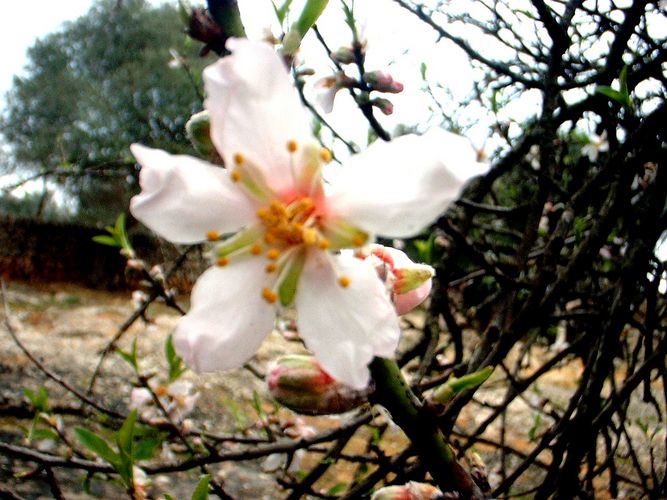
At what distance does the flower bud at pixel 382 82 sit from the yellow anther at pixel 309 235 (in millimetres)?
612

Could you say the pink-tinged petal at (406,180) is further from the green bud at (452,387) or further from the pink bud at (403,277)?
the green bud at (452,387)

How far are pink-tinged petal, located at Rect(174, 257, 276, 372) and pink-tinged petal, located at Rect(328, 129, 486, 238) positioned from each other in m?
0.13

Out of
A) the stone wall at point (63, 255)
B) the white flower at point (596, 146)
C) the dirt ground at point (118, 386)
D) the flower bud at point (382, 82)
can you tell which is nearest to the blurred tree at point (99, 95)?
the stone wall at point (63, 255)

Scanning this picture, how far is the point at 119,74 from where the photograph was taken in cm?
1331

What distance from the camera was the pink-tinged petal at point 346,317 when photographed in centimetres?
50

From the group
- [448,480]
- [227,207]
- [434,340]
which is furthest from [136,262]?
[448,480]

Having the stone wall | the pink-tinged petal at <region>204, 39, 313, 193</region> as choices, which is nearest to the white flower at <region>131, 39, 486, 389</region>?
the pink-tinged petal at <region>204, 39, 313, 193</region>

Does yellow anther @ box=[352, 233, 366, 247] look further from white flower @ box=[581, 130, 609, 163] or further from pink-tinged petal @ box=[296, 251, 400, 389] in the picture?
white flower @ box=[581, 130, 609, 163]

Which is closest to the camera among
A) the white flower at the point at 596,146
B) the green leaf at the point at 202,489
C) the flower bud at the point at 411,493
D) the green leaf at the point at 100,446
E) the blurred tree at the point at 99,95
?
the flower bud at the point at 411,493

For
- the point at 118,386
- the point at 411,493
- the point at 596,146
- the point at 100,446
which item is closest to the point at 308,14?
the point at 411,493

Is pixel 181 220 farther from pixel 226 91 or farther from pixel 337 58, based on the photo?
pixel 337 58

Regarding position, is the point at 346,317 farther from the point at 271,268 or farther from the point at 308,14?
the point at 308,14

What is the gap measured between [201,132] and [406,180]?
0.21m

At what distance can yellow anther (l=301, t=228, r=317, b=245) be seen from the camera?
583mm
